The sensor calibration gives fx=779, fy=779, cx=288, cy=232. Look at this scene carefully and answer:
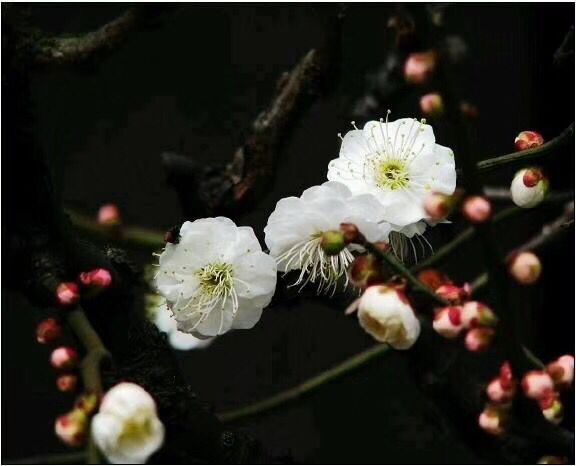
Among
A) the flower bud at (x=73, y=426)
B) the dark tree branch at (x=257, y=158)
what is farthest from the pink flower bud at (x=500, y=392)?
the dark tree branch at (x=257, y=158)

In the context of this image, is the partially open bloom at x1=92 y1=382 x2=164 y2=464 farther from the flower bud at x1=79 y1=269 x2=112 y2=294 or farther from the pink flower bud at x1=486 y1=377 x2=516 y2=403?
the pink flower bud at x1=486 y1=377 x2=516 y2=403

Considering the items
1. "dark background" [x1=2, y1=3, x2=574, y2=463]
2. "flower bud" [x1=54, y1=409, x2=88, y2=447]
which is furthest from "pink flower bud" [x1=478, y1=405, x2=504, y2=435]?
"dark background" [x1=2, y1=3, x2=574, y2=463]

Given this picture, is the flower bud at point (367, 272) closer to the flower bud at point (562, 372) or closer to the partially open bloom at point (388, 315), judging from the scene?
the partially open bloom at point (388, 315)

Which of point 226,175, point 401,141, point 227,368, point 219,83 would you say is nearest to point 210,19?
point 219,83

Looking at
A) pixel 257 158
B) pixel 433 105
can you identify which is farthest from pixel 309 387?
pixel 433 105

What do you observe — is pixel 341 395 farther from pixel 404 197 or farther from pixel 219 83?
pixel 404 197

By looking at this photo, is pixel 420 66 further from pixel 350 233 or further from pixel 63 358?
pixel 63 358
